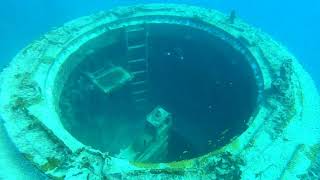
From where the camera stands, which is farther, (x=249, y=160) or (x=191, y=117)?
(x=191, y=117)

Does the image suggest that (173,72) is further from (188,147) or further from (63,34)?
(63,34)

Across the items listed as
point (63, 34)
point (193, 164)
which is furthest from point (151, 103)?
point (193, 164)

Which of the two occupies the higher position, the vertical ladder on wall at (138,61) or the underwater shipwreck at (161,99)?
the vertical ladder on wall at (138,61)

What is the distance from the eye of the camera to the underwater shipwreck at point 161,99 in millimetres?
3240

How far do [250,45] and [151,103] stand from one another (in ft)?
8.78

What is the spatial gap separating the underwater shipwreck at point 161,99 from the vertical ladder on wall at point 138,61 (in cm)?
2

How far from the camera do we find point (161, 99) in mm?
6957

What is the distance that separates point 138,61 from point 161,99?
1.16 metres

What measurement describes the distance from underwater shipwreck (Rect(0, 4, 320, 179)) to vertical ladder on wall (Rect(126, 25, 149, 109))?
0.07ft

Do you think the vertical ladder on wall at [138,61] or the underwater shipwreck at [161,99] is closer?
the underwater shipwreck at [161,99]

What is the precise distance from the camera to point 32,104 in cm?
382

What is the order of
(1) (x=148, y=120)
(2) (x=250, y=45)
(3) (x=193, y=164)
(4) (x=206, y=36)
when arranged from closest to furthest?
(3) (x=193, y=164) < (1) (x=148, y=120) < (2) (x=250, y=45) < (4) (x=206, y=36)

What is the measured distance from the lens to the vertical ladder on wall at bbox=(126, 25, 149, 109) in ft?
18.8

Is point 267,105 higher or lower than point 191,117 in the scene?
lower
